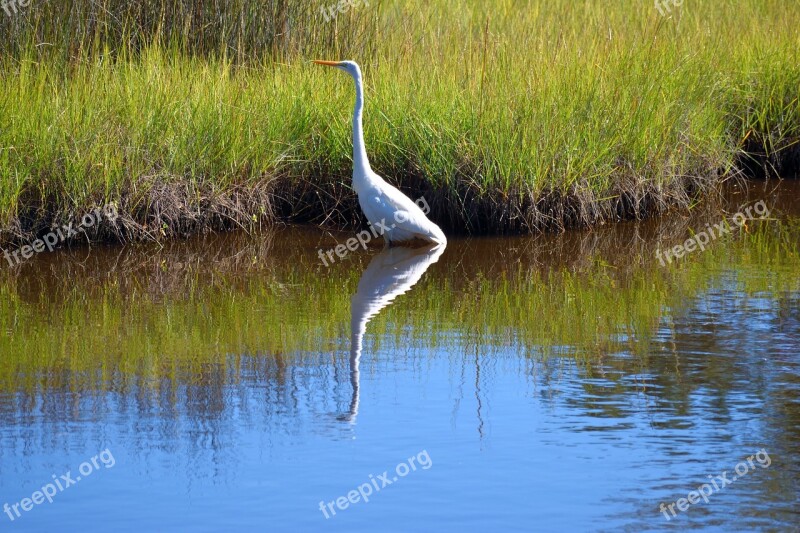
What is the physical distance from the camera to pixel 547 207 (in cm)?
815

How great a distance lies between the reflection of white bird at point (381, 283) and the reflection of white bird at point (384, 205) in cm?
15

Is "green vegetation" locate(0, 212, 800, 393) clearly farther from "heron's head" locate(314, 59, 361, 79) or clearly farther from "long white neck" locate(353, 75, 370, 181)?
"heron's head" locate(314, 59, 361, 79)

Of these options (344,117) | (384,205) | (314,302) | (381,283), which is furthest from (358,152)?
(314,302)

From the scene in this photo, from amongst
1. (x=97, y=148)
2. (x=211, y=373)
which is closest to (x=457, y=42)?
(x=97, y=148)

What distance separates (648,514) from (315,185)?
5384 mm

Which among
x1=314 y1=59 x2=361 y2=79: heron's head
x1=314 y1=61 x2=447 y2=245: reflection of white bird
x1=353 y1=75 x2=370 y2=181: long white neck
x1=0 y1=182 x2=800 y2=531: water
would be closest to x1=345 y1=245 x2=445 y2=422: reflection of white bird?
x1=0 y1=182 x2=800 y2=531: water

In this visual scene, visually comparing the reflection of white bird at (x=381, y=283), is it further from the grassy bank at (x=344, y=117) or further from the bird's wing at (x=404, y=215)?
the grassy bank at (x=344, y=117)

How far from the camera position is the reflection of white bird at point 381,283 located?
18.7ft

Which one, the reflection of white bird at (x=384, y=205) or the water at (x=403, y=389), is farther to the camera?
the reflection of white bird at (x=384, y=205)

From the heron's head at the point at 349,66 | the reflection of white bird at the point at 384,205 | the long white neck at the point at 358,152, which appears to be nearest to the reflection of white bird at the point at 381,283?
the reflection of white bird at the point at 384,205

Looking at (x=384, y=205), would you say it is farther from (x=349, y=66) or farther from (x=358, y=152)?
(x=349, y=66)

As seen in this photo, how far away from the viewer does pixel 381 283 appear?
696 cm

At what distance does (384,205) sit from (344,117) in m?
1.29

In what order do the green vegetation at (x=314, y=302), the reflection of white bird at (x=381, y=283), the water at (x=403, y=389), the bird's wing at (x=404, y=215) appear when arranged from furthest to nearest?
1. the bird's wing at (x=404, y=215)
2. the reflection of white bird at (x=381, y=283)
3. the green vegetation at (x=314, y=302)
4. the water at (x=403, y=389)
